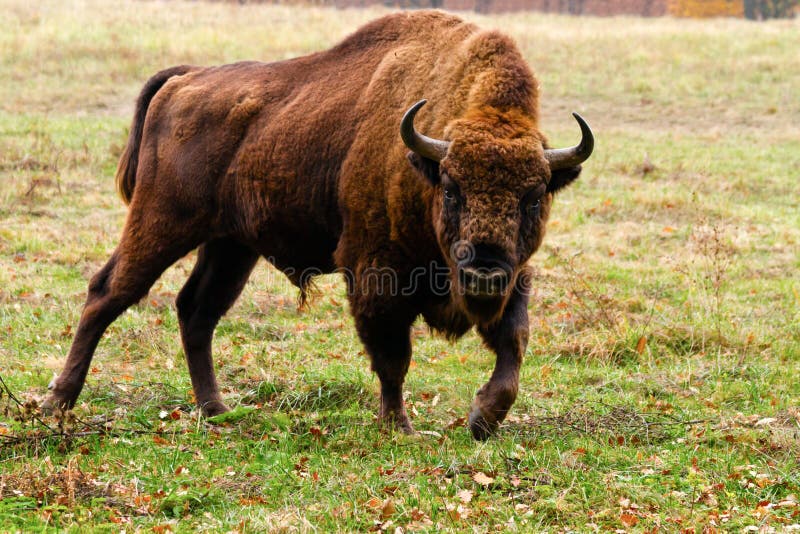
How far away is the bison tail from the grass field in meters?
1.24

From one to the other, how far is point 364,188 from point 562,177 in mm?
1185

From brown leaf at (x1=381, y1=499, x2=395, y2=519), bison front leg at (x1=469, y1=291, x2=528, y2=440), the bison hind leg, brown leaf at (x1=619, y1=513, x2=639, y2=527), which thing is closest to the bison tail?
the bison hind leg

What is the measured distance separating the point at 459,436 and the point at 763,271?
543cm

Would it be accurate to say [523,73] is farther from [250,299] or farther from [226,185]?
[250,299]

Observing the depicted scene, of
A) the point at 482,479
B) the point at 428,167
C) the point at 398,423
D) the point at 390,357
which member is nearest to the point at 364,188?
the point at 428,167

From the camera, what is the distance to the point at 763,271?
9.70m

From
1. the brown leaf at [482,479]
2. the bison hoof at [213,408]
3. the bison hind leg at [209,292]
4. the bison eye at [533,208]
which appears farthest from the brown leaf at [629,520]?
the bison hind leg at [209,292]

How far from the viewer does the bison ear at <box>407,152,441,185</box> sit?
200 inches

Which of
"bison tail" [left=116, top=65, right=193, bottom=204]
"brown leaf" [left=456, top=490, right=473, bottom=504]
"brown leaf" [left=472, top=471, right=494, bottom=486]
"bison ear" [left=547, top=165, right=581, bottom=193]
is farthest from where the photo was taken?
"bison tail" [left=116, top=65, right=193, bottom=204]

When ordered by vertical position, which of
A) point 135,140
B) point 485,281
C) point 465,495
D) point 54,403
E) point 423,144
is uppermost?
point 423,144

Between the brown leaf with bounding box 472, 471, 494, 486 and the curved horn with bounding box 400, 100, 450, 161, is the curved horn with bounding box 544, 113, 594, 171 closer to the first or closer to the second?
the curved horn with bounding box 400, 100, 450, 161

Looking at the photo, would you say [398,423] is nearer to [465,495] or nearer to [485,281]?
[465,495]

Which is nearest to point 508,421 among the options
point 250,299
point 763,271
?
point 250,299

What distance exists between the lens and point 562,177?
5.16 metres
